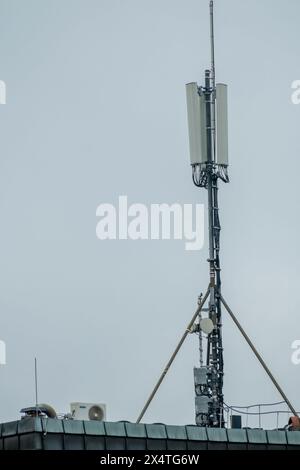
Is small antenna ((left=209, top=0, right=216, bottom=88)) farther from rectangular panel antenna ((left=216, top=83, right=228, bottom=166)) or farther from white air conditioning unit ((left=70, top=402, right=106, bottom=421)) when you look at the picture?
white air conditioning unit ((left=70, top=402, right=106, bottom=421))

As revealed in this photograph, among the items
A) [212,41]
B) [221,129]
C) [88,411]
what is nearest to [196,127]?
[221,129]

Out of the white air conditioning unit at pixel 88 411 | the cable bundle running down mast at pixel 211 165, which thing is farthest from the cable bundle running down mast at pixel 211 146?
the white air conditioning unit at pixel 88 411

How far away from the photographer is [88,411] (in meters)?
125

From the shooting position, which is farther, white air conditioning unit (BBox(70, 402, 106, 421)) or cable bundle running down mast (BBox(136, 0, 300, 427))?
cable bundle running down mast (BBox(136, 0, 300, 427))

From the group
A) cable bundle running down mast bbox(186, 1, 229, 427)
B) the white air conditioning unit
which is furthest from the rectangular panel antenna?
the white air conditioning unit

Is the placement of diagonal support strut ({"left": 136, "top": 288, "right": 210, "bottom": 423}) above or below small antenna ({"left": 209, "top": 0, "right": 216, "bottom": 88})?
below

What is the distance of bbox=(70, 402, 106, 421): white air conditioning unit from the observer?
125m
